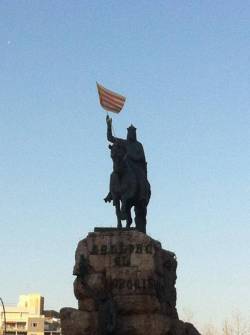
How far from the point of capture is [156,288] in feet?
74.7

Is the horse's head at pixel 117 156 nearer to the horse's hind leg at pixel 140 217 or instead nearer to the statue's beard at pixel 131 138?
the statue's beard at pixel 131 138

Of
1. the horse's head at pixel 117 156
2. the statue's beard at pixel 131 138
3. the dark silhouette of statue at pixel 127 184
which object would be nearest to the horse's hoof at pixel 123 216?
the dark silhouette of statue at pixel 127 184

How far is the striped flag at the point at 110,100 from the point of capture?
25766mm

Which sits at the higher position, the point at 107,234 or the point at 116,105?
the point at 116,105

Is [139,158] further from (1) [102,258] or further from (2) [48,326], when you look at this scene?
(2) [48,326]

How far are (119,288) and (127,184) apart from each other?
3658mm

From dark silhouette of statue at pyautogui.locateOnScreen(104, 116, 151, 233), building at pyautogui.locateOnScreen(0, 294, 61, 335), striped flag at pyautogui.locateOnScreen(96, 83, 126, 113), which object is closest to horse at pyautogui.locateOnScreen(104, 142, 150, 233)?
dark silhouette of statue at pyautogui.locateOnScreen(104, 116, 151, 233)

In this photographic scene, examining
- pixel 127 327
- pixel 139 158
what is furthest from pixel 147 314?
pixel 139 158

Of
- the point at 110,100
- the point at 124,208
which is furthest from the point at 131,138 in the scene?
the point at 124,208

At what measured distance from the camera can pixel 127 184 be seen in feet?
80.1

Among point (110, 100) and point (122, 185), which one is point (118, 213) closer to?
point (122, 185)

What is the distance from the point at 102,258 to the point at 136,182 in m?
2.98

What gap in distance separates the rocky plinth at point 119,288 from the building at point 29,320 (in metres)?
94.5

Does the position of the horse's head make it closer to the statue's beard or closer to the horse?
the horse
